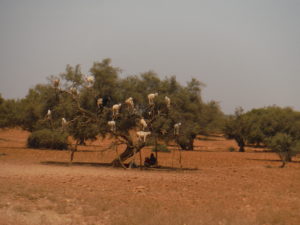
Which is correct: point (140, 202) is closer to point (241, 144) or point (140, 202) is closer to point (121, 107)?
point (121, 107)

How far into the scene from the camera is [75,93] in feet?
70.6

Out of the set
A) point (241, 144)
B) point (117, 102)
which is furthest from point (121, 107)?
point (241, 144)

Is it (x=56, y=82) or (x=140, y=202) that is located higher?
(x=56, y=82)

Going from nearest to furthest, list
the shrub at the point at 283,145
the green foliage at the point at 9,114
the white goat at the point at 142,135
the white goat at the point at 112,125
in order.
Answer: the white goat at the point at 142,135 → the white goat at the point at 112,125 → the shrub at the point at 283,145 → the green foliage at the point at 9,114

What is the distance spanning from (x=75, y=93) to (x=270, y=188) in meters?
11.4

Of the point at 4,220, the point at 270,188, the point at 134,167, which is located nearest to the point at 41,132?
the point at 134,167

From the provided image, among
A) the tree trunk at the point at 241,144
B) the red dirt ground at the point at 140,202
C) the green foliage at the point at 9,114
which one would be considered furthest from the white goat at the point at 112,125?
the tree trunk at the point at 241,144

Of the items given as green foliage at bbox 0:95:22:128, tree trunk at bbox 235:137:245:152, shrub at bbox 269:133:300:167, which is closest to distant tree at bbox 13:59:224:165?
shrub at bbox 269:133:300:167

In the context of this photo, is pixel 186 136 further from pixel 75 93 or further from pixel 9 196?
pixel 9 196

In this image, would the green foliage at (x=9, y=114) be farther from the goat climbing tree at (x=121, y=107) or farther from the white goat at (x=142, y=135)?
the white goat at (x=142, y=135)

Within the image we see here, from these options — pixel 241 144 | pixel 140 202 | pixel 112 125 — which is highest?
pixel 112 125

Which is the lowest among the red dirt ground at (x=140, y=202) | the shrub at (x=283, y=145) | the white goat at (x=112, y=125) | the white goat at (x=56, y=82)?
the red dirt ground at (x=140, y=202)

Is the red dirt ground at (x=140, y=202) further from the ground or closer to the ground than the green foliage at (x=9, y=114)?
closer to the ground

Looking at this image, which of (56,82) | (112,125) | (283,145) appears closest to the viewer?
(56,82)
